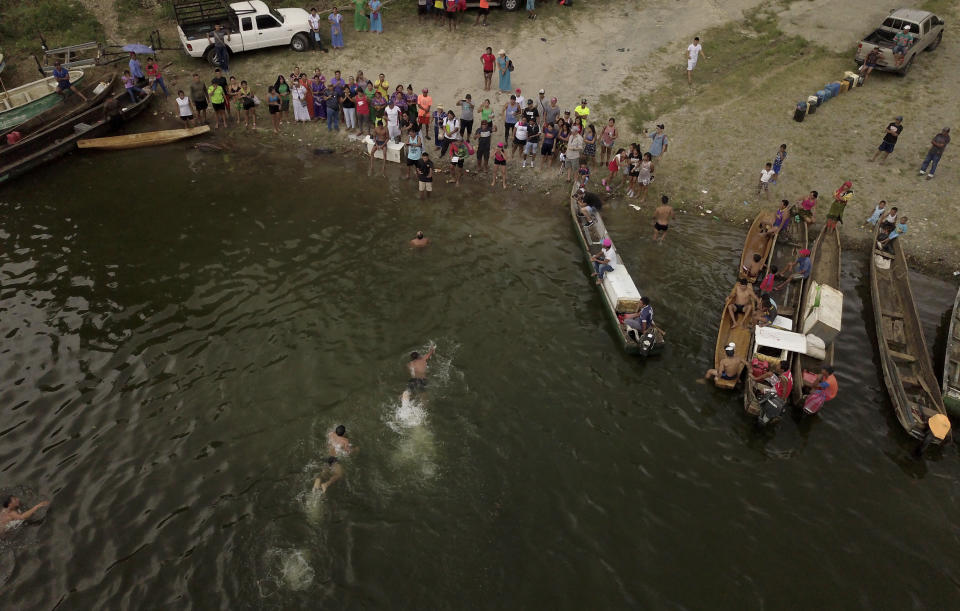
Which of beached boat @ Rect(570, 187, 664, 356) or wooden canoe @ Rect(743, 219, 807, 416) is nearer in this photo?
wooden canoe @ Rect(743, 219, 807, 416)

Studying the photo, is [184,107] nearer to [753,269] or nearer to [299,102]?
[299,102]

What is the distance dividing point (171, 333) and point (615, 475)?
12.5 m

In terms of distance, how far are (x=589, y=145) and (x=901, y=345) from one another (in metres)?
12.6

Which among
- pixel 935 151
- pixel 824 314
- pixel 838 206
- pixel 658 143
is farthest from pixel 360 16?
pixel 935 151

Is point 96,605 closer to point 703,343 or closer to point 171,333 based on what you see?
point 171,333

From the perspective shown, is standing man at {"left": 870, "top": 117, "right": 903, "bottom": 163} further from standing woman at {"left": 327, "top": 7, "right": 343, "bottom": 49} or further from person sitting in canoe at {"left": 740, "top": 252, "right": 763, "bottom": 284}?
standing woman at {"left": 327, "top": 7, "right": 343, "bottom": 49}

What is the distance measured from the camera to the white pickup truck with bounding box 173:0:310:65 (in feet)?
89.6

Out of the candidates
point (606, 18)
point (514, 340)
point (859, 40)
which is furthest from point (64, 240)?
point (859, 40)

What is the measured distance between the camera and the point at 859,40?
28.1 meters

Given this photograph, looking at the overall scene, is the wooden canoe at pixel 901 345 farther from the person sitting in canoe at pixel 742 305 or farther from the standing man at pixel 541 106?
the standing man at pixel 541 106

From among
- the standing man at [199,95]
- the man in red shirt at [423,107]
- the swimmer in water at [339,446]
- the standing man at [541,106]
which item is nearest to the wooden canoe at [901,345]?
the standing man at [541,106]

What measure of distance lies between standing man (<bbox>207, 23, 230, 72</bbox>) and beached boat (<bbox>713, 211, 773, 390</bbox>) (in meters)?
23.0

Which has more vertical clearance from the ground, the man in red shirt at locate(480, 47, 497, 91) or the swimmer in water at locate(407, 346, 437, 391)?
the man in red shirt at locate(480, 47, 497, 91)

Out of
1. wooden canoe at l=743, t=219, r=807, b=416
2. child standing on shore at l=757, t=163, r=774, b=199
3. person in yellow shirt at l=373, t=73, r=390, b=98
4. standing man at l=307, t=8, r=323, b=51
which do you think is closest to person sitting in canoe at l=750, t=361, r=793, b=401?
wooden canoe at l=743, t=219, r=807, b=416
